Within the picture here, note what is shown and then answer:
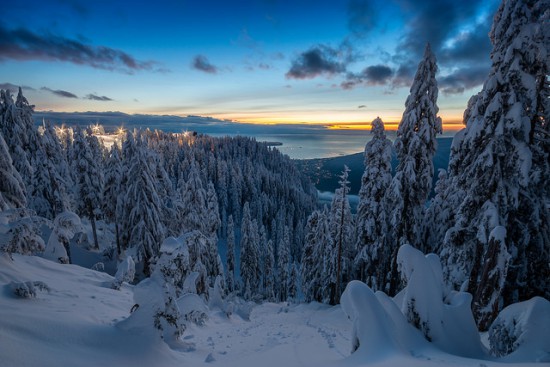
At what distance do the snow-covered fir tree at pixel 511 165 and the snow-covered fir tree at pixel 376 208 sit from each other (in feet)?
32.6

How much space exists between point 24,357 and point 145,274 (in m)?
20.0

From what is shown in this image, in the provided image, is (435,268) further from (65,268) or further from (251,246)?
(251,246)

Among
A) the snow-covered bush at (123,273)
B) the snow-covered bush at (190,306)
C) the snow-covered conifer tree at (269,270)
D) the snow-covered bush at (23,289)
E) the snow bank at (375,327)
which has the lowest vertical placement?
the snow-covered conifer tree at (269,270)

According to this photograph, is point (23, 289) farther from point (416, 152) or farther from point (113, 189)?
point (113, 189)

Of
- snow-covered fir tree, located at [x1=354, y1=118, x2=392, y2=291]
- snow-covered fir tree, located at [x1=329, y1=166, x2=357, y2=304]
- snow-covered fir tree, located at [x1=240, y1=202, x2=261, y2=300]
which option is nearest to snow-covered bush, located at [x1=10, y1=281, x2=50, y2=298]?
snow-covered fir tree, located at [x1=329, y1=166, x2=357, y2=304]

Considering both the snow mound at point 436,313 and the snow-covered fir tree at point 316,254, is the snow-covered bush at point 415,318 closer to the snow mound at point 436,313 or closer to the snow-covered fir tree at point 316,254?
the snow mound at point 436,313

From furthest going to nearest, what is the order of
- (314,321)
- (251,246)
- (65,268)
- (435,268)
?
(251,246) < (314,321) < (65,268) < (435,268)

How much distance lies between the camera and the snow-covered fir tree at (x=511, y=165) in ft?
25.8

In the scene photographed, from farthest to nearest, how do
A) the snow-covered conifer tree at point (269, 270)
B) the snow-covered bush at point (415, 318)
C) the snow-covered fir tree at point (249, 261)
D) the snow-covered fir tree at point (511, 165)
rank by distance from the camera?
the snow-covered conifer tree at point (269, 270), the snow-covered fir tree at point (249, 261), the snow-covered fir tree at point (511, 165), the snow-covered bush at point (415, 318)

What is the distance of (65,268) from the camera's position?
11.1 metres

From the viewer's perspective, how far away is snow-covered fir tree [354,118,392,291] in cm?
1914

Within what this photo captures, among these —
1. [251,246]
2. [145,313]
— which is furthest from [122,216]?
[251,246]

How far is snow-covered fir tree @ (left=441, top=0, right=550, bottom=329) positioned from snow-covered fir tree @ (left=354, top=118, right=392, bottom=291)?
32.6 feet

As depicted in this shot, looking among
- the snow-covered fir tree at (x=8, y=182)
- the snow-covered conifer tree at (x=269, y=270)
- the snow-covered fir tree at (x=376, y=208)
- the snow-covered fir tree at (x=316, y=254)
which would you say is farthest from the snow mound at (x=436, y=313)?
the snow-covered conifer tree at (x=269, y=270)
